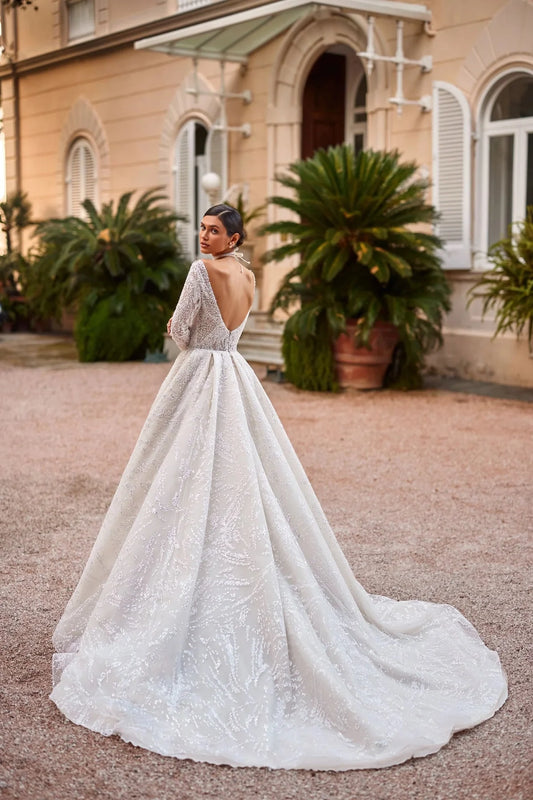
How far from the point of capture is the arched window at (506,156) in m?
9.82

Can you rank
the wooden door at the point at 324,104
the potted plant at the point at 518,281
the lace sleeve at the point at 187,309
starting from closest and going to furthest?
the lace sleeve at the point at 187,309 → the potted plant at the point at 518,281 → the wooden door at the point at 324,104

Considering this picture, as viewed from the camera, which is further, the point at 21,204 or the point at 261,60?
the point at 21,204

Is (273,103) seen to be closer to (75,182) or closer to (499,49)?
(499,49)

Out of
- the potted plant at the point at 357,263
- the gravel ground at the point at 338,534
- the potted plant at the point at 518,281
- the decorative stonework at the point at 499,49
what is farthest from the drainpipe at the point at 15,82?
the potted plant at the point at 518,281

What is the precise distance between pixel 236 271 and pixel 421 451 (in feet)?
12.8

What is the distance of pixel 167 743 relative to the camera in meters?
2.71

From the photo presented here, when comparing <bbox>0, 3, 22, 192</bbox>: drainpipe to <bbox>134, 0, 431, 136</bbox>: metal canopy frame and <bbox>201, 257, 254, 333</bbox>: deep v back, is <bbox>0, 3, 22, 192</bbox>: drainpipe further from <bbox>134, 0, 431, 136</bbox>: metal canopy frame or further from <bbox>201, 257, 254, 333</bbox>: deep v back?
<bbox>201, 257, 254, 333</bbox>: deep v back

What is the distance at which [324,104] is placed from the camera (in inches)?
516

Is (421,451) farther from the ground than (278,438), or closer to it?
closer to it

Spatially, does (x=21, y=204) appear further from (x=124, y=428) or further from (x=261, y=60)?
(x=124, y=428)

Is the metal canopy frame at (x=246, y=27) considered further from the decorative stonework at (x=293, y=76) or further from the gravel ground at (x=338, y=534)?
the gravel ground at (x=338, y=534)

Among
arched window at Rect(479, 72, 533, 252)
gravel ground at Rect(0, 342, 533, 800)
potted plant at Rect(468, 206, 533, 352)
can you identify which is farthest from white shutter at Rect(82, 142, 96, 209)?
potted plant at Rect(468, 206, 533, 352)

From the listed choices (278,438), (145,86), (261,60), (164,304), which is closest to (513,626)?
(278,438)

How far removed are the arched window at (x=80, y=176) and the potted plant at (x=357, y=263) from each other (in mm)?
7508
